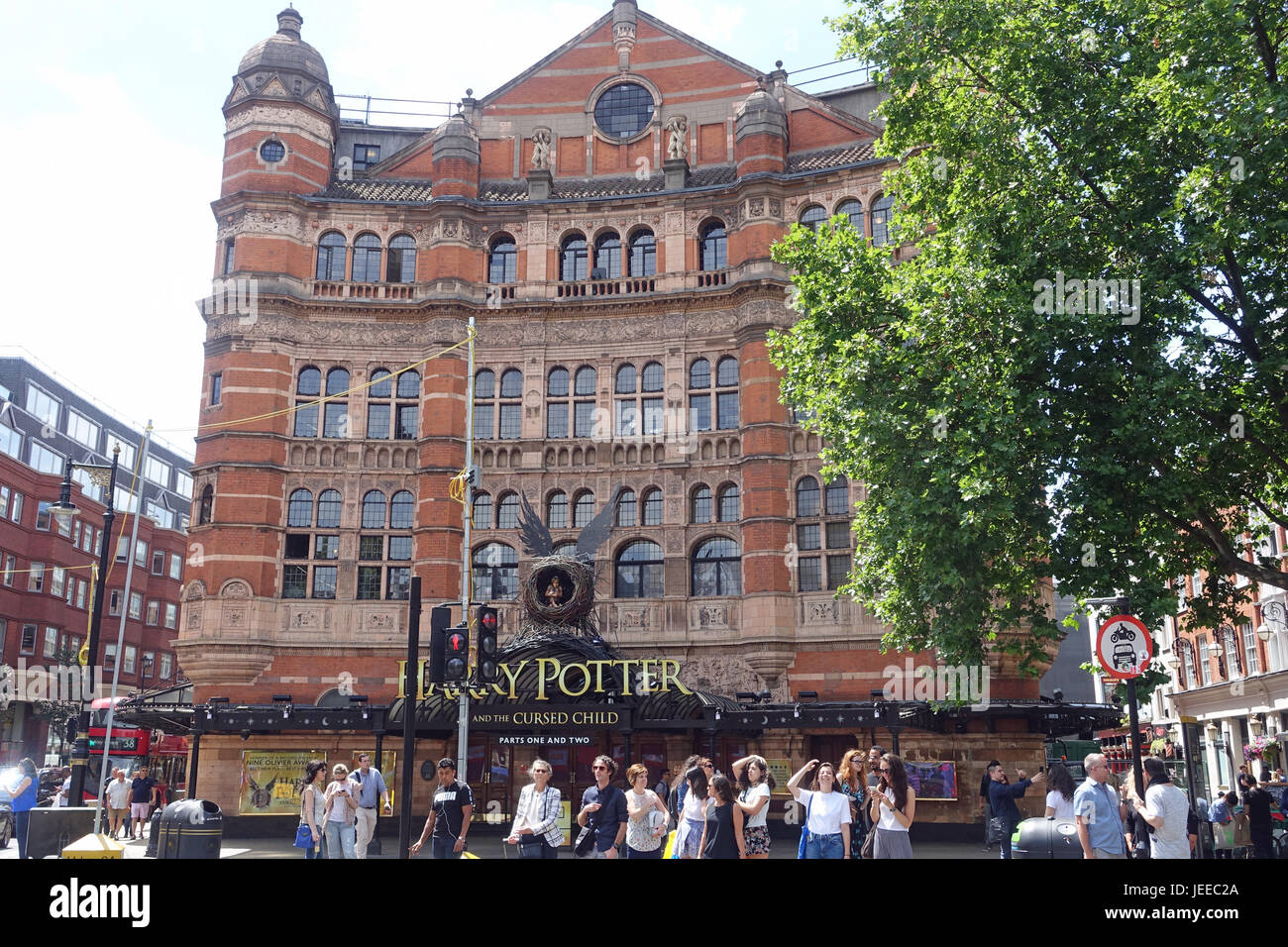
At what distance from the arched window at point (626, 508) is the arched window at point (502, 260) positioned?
8.09 m

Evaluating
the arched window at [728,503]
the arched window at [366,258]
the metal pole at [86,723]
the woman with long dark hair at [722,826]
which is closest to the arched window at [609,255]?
the arched window at [366,258]

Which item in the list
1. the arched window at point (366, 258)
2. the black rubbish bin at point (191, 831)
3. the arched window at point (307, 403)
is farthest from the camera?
the arched window at point (366, 258)

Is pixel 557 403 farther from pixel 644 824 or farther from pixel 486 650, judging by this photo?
pixel 644 824

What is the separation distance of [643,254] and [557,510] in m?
8.80

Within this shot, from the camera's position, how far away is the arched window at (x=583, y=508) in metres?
32.3

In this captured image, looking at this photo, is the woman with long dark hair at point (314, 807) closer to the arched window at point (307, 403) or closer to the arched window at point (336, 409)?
the arched window at point (336, 409)

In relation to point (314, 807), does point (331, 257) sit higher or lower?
higher

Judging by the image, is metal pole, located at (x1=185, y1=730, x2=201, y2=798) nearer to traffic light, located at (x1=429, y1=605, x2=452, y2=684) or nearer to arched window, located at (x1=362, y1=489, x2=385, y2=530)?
arched window, located at (x1=362, y1=489, x2=385, y2=530)

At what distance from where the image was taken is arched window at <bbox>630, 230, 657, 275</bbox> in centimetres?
3434

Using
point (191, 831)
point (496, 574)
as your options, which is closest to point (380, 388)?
point (496, 574)

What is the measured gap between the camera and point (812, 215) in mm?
33094

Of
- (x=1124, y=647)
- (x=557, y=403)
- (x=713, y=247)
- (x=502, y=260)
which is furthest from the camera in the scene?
(x=502, y=260)
